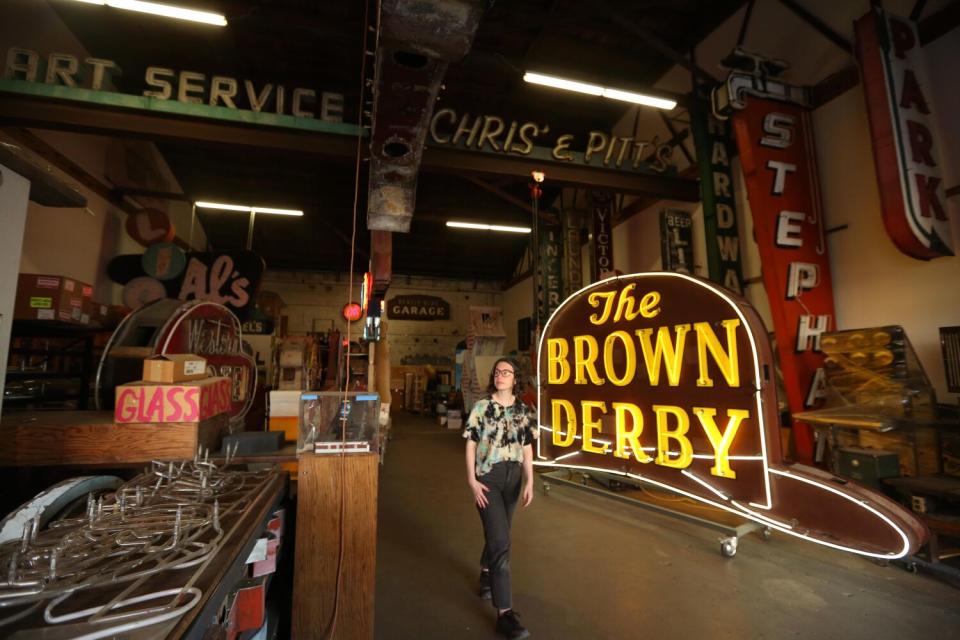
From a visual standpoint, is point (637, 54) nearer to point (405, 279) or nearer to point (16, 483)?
point (16, 483)

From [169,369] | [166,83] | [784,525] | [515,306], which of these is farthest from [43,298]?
[515,306]

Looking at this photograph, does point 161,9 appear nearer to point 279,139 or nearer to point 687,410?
point 279,139

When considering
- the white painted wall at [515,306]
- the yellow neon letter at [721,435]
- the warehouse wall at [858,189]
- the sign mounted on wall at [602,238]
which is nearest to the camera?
the yellow neon letter at [721,435]

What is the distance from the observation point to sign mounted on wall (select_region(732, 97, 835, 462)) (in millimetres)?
4512

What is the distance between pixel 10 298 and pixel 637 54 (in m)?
8.89

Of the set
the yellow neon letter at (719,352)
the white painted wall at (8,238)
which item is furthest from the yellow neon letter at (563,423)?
the white painted wall at (8,238)

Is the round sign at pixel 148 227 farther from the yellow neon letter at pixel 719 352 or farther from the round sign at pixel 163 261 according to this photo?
the yellow neon letter at pixel 719 352

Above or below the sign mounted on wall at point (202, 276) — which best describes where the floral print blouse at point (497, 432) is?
below

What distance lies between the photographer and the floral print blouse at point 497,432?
101 inches

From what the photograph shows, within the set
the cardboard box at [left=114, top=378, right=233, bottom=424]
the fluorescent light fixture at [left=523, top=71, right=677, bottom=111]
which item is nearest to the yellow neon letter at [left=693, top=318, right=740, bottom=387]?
the cardboard box at [left=114, top=378, right=233, bottom=424]

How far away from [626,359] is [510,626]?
2.36m

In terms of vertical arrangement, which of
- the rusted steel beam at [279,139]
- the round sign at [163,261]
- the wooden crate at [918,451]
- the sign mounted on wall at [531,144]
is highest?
the sign mounted on wall at [531,144]

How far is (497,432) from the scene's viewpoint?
259 centimetres

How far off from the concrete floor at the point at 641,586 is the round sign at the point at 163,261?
19.3 feet
